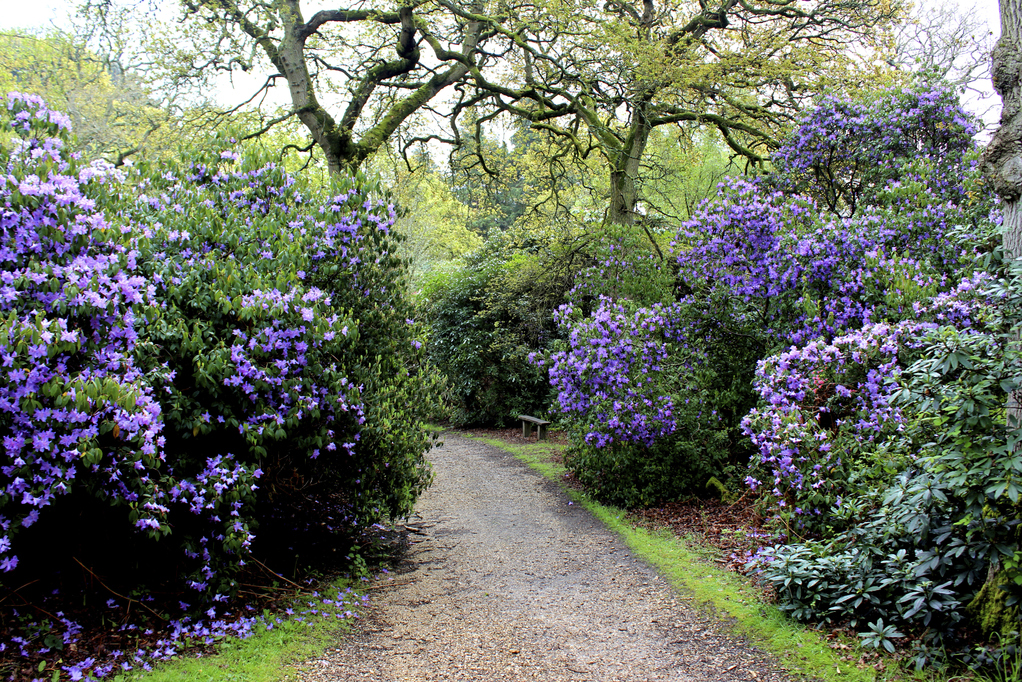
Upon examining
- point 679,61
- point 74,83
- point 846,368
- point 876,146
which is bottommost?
point 846,368

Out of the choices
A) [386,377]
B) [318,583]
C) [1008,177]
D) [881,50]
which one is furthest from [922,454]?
[881,50]

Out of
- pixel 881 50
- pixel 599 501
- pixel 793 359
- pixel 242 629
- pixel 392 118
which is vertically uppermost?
pixel 881 50

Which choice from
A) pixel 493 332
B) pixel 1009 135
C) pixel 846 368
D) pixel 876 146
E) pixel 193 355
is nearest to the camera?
pixel 1009 135

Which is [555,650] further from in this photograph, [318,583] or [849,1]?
[849,1]

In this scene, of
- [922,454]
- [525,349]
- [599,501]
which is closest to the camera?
[922,454]

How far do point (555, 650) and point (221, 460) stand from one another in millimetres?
2535

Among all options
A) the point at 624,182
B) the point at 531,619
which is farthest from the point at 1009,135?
the point at 624,182

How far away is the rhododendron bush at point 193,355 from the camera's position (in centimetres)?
343

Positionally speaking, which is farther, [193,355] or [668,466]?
[668,466]

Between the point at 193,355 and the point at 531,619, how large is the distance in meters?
3.06

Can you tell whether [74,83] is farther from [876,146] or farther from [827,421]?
[827,421]

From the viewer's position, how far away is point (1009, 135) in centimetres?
386

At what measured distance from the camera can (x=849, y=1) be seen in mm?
11398

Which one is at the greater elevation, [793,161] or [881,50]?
[881,50]
